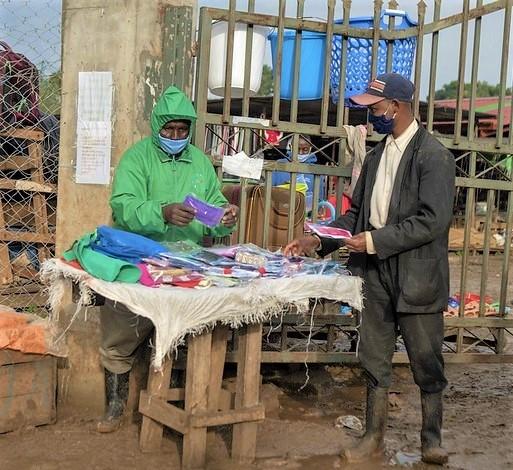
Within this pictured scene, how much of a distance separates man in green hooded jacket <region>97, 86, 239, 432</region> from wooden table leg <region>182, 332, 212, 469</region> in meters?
0.47

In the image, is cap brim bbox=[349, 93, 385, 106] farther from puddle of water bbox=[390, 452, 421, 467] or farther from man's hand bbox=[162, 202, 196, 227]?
puddle of water bbox=[390, 452, 421, 467]

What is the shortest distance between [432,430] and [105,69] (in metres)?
3.02

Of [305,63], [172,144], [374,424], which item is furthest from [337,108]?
[374,424]

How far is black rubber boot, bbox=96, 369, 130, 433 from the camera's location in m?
4.16

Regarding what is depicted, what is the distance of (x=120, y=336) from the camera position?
13.2 feet

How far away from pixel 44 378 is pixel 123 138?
63.6 inches

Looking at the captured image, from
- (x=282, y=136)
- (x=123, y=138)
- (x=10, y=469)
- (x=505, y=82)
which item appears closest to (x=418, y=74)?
(x=505, y=82)

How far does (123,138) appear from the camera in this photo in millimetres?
4605

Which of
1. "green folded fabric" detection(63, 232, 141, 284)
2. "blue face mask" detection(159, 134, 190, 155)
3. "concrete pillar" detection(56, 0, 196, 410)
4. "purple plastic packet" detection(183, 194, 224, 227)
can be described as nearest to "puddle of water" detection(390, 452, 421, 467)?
"purple plastic packet" detection(183, 194, 224, 227)

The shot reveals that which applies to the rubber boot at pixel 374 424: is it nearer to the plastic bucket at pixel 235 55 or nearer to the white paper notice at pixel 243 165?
the white paper notice at pixel 243 165

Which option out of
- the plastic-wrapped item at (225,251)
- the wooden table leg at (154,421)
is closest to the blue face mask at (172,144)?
the plastic-wrapped item at (225,251)

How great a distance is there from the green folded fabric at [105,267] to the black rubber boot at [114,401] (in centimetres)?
102

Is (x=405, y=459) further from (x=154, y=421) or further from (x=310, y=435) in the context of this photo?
(x=154, y=421)

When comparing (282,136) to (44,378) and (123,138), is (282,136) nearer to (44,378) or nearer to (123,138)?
(123,138)
